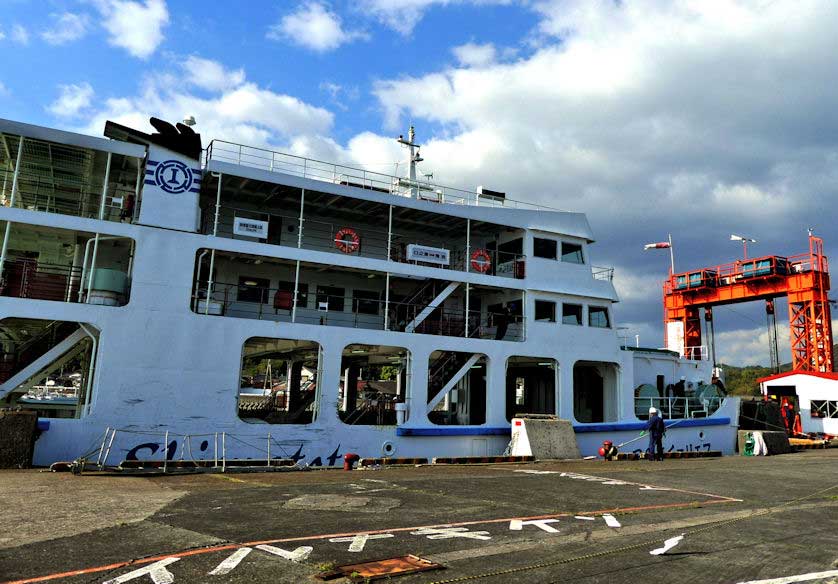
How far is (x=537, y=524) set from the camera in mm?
7074

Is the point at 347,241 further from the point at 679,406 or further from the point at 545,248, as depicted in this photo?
the point at 679,406

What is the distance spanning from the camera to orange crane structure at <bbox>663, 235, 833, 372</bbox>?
38.2 m

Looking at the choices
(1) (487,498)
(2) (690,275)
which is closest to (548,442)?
(1) (487,498)

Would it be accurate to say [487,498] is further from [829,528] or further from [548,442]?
[548,442]

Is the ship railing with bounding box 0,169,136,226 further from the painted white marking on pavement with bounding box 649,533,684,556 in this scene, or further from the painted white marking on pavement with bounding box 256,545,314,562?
the painted white marking on pavement with bounding box 649,533,684,556

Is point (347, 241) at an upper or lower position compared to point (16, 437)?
upper

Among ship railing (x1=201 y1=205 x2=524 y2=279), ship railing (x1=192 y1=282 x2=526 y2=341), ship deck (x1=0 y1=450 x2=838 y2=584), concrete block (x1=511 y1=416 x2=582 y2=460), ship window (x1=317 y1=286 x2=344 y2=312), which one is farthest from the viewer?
ship window (x1=317 y1=286 x2=344 y2=312)

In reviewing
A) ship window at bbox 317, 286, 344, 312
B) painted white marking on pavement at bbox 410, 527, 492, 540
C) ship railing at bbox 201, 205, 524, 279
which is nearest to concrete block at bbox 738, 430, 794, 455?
ship railing at bbox 201, 205, 524, 279

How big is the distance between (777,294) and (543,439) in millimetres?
30054

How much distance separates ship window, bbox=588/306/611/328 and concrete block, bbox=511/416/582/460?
15.6ft

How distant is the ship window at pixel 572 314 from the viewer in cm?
2117

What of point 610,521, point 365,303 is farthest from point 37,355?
point 610,521

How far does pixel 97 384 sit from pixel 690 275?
131ft

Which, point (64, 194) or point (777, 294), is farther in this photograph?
point (777, 294)
